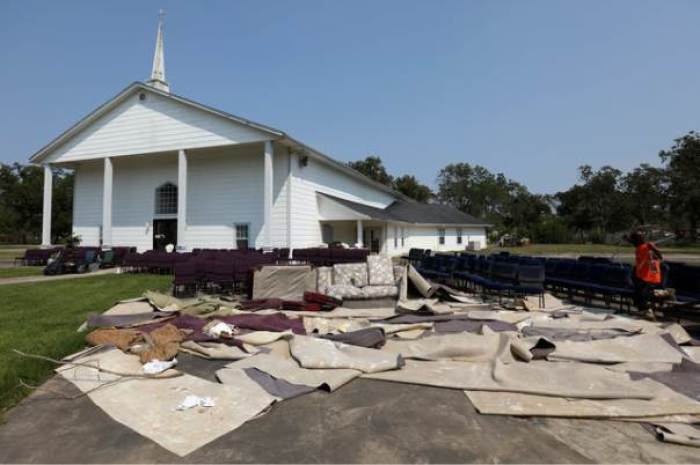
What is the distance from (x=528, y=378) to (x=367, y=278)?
5801mm

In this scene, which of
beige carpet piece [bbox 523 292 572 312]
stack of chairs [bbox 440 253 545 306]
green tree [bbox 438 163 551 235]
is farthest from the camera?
green tree [bbox 438 163 551 235]

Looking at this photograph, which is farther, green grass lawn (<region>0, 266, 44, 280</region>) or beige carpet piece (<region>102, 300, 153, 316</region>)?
green grass lawn (<region>0, 266, 44, 280</region>)

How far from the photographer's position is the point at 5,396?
149 inches

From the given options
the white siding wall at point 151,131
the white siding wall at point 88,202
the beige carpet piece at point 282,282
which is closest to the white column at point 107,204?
the white siding wall at point 151,131

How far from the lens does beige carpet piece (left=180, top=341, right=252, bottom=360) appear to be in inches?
193

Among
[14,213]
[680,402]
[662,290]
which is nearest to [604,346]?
[680,402]

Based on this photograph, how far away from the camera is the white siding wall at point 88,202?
2245 cm

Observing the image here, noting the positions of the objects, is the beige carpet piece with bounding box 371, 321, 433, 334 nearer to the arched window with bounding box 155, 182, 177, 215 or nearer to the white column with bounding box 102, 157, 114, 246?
the arched window with bounding box 155, 182, 177, 215

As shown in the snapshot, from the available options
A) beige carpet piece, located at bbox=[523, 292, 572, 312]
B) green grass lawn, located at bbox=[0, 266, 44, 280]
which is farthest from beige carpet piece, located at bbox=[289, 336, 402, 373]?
green grass lawn, located at bbox=[0, 266, 44, 280]

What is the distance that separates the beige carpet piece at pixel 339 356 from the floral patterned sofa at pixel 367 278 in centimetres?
366

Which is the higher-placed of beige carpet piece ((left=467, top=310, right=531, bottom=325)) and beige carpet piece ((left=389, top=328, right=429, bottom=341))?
beige carpet piece ((left=467, top=310, right=531, bottom=325))

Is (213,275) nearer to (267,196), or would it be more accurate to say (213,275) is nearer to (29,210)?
(267,196)

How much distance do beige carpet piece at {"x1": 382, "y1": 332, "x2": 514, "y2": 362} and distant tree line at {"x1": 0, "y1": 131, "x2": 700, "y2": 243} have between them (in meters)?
49.2

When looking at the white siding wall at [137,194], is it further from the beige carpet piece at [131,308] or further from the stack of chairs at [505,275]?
the stack of chairs at [505,275]
